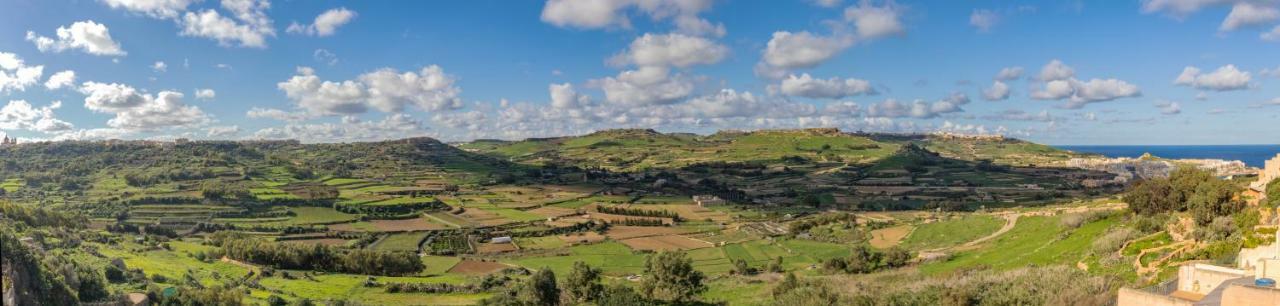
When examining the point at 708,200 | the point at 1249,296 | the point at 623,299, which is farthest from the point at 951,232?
the point at 708,200

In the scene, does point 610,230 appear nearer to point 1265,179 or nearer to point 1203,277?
point 1265,179

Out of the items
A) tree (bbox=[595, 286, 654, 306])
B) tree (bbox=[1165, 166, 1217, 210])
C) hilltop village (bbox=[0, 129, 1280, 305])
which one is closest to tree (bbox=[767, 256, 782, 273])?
hilltop village (bbox=[0, 129, 1280, 305])

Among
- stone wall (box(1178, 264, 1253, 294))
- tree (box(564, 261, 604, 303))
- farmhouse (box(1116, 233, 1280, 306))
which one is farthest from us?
tree (box(564, 261, 604, 303))

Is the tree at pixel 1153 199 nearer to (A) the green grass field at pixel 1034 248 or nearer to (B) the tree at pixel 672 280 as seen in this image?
(A) the green grass field at pixel 1034 248

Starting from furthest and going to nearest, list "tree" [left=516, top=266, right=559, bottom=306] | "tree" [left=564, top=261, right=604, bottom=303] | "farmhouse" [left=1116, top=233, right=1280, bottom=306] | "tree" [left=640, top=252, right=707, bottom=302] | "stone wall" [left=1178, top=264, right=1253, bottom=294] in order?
"tree" [left=564, top=261, right=604, bottom=303] → "tree" [left=640, top=252, right=707, bottom=302] → "tree" [left=516, top=266, right=559, bottom=306] → "stone wall" [left=1178, top=264, right=1253, bottom=294] → "farmhouse" [left=1116, top=233, right=1280, bottom=306]

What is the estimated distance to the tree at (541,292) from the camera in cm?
3656

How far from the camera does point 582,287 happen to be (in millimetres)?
38031

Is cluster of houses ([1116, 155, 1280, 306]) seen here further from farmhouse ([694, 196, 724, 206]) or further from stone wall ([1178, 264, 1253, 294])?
farmhouse ([694, 196, 724, 206])

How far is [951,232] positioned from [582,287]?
3499 cm

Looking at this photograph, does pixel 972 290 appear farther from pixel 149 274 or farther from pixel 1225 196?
pixel 149 274

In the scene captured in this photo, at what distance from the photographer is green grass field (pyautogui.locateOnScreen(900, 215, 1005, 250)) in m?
52.3

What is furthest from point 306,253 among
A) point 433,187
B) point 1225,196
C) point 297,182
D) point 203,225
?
point 297,182

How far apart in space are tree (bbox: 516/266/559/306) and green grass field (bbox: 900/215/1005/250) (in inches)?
1210

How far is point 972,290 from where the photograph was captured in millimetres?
25922
